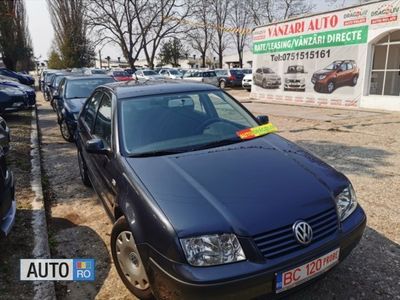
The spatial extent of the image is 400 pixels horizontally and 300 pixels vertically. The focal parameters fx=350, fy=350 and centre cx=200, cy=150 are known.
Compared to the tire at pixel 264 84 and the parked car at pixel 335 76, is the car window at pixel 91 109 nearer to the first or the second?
the parked car at pixel 335 76

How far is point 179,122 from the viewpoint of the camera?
11.1 ft

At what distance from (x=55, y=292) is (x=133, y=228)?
3.43 ft

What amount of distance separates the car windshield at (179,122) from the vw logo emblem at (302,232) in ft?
3.83

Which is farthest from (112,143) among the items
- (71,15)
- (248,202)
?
(71,15)

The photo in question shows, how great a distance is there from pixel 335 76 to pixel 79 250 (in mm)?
14198

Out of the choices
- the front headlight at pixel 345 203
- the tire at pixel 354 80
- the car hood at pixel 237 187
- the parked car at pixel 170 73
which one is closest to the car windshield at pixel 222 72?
the parked car at pixel 170 73

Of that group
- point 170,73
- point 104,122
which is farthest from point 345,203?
point 170,73

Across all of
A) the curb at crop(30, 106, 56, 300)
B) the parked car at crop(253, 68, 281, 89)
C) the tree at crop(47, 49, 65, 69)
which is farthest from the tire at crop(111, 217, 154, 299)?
the tree at crop(47, 49, 65, 69)

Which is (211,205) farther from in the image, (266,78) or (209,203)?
(266,78)

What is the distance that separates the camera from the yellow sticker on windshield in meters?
3.38

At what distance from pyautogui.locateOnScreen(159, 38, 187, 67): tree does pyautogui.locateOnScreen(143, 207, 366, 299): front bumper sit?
182ft

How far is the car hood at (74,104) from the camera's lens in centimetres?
787

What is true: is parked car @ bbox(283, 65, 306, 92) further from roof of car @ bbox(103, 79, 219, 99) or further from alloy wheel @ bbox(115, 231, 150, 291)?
alloy wheel @ bbox(115, 231, 150, 291)

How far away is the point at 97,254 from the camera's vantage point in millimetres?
3508
